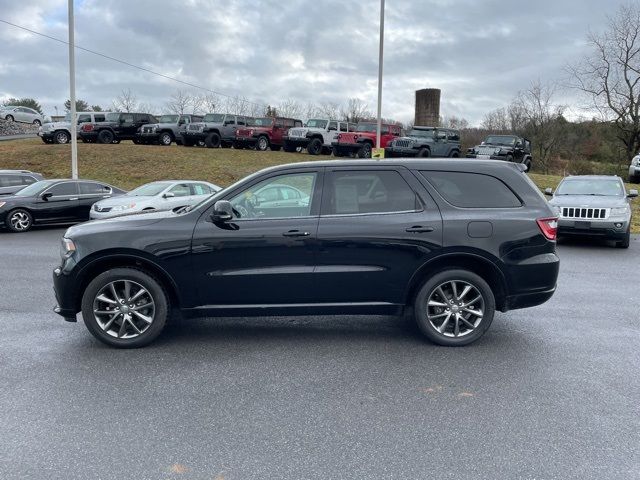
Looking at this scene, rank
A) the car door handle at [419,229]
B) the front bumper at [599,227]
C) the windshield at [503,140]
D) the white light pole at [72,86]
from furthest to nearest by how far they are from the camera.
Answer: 1. the windshield at [503,140]
2. the white light pole at [72,86]
3. the front bumper at [599,227]
4. the car door handle at [419,229]

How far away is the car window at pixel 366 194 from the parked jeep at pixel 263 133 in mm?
24228

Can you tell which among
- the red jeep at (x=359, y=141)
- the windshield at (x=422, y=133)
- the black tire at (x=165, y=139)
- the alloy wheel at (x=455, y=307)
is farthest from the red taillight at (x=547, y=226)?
the black tire at (x=165, y=139)

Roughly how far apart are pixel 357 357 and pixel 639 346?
277 cm

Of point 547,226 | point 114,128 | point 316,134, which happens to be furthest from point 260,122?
point 547,226

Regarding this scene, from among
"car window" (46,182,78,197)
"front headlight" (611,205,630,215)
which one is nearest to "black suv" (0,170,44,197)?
"car window" (46,182,78,197)

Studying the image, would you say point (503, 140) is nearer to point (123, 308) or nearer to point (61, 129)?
point (123, 308)

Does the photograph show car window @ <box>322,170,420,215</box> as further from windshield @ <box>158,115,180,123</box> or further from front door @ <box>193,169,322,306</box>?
windshield @ <box>158,115,180,123</box>

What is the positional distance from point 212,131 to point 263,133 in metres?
2.79

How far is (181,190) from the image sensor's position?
14516mm

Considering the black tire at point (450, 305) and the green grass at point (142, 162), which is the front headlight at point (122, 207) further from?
the black tire at point (450, 305)

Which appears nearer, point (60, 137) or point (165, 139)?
point (60, 137)

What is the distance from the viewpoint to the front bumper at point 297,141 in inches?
1061

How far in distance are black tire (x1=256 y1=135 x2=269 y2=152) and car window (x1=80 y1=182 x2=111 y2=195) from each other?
14.3 metres

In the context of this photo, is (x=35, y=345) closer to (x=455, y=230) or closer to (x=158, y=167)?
(x=455, y=230)
